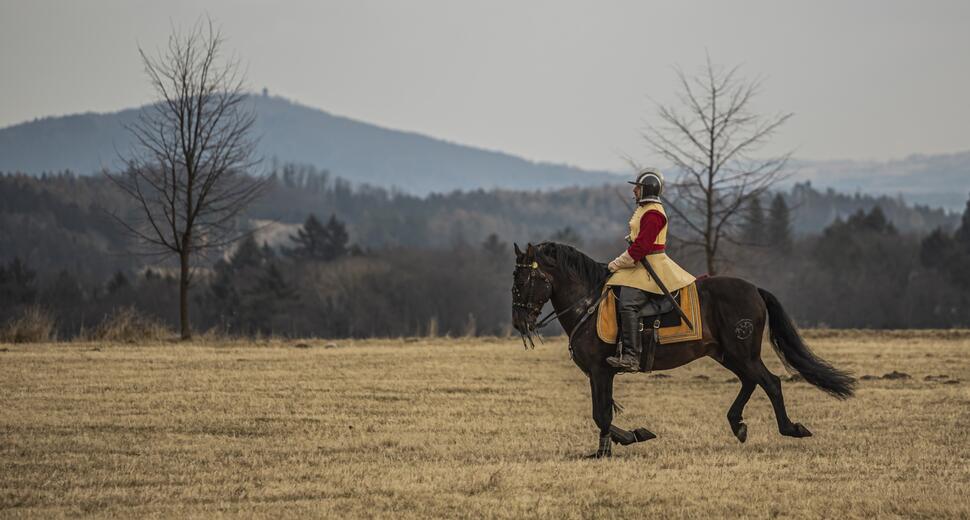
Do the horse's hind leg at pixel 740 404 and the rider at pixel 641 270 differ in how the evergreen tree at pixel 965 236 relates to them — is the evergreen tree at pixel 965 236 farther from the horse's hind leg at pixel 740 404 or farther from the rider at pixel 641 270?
the rider at pixel 641 270

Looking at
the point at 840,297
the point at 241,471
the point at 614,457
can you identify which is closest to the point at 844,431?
the point at 614,457

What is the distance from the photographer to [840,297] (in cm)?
9512

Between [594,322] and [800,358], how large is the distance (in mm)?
2793

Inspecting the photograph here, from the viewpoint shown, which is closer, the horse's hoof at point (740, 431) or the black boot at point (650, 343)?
the black boot at point (650, 343)

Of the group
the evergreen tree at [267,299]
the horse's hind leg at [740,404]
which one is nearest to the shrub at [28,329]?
the horse's hind leg at [740,404]

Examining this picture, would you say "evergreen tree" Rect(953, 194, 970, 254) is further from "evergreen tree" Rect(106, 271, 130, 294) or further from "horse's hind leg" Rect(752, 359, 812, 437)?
"horse's hind leg" Rect(752, 359, 812, 437)

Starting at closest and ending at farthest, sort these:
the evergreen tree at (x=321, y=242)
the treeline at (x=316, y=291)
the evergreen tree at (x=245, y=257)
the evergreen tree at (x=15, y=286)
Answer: the evergreen tree at (x=15, y=286)
the treeline at (x=316, y=291)
the evergreen tree at (x=245, y=257)
the evergreen tree at (x=321, y=242)

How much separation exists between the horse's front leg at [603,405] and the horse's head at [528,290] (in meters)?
1.01

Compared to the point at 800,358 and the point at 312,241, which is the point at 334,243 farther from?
the point at 800,358

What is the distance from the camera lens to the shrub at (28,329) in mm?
26578

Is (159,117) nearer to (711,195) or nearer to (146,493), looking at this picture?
(711,195)

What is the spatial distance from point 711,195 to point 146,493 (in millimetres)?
22948

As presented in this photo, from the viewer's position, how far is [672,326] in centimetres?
1290

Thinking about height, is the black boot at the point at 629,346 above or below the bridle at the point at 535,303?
below
